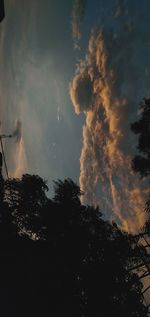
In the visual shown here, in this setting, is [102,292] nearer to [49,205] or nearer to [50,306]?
[50,306]

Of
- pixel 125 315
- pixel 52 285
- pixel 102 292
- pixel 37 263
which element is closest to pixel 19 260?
pixel 37 263

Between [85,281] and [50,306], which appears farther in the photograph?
[85,281]

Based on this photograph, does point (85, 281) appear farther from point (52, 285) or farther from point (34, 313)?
point (34, 313)

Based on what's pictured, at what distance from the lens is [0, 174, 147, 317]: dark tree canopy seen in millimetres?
14555

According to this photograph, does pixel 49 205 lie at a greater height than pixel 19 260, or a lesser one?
greater

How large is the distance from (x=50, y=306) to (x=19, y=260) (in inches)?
97.0

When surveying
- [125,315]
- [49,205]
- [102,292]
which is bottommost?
A: [125,315]

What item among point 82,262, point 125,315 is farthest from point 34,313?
point 125,315

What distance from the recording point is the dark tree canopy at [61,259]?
1455cm

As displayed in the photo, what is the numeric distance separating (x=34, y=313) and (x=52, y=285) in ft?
4.50

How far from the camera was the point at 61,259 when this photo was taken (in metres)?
15.7

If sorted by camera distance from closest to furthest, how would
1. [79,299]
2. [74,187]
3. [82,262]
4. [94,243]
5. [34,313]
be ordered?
[34,313], [79,299], [82,262], [94,243], [74,187]

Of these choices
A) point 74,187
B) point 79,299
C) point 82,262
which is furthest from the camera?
point 74,187

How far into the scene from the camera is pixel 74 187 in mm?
19234
